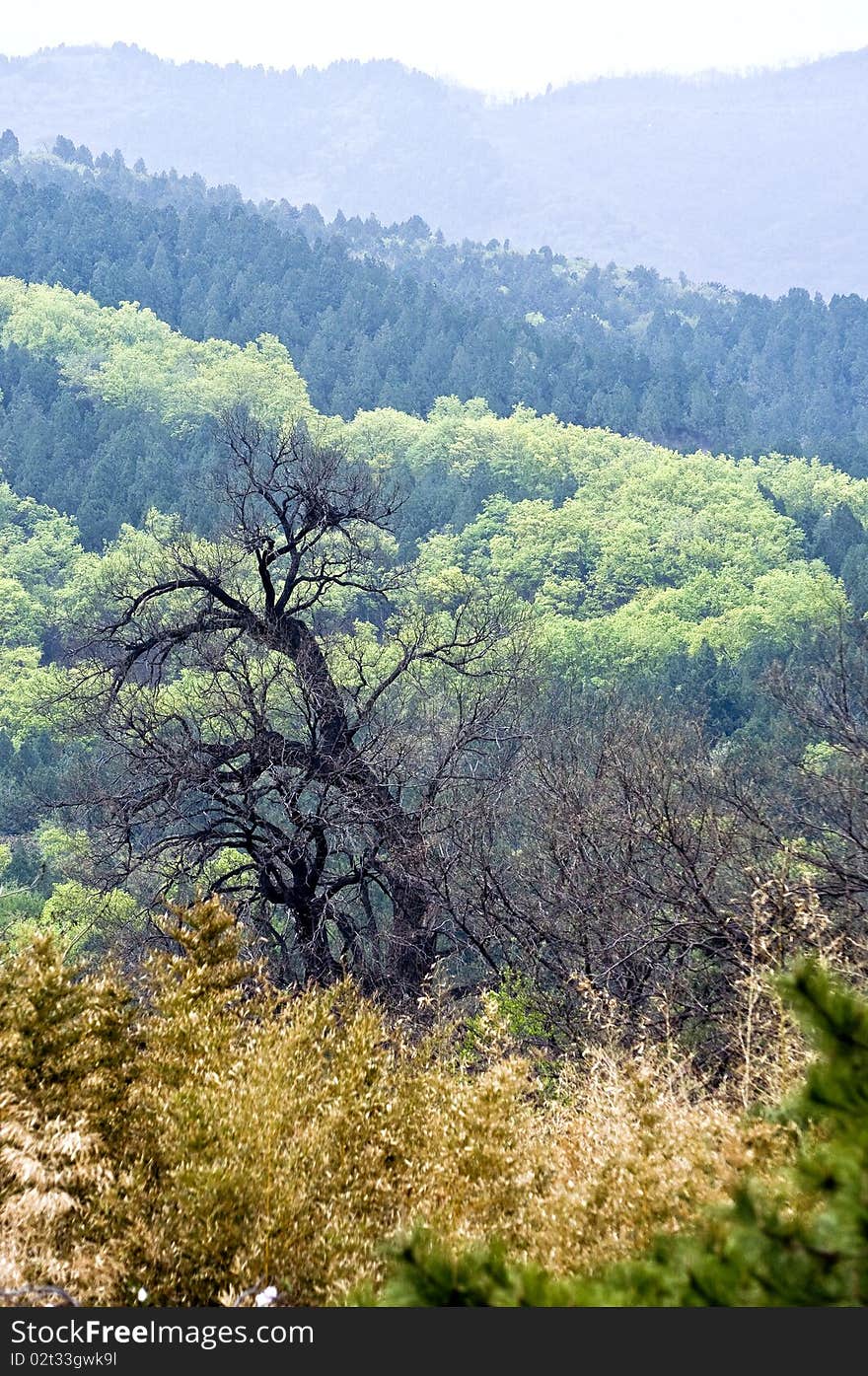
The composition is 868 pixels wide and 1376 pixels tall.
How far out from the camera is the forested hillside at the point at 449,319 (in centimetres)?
10875

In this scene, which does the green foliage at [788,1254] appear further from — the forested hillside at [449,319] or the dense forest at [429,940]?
the forested hillside at [449,319]

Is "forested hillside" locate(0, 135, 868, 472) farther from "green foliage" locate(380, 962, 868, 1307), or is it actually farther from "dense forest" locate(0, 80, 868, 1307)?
"green foliage" locate(380, 962, 868, 1307)

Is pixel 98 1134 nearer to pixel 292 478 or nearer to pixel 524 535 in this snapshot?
pixel 292 478

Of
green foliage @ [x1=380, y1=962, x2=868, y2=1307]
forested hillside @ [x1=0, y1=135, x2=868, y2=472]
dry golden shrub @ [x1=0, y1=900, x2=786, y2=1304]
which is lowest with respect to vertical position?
dry golden shrub @ [x1=0, y1=900, x2=786, y2=1304]

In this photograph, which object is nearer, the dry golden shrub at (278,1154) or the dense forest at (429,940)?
the dense forest at (429,940)

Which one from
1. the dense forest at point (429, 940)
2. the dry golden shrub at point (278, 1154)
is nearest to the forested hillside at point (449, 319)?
the dense forest at point (429, 940)

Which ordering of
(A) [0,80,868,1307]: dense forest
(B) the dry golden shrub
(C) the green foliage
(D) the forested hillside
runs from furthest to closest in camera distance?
(D) the forested hillside < (B) the dry golden shrub < (A) [0,80,868,1307]: dense forest < (C) the green foliage

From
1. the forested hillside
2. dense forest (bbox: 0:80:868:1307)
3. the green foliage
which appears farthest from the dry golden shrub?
A: the forested hillside

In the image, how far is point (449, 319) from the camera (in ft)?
390

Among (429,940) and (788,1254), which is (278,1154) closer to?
(788,1254)

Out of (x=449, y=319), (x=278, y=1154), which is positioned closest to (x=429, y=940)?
(x=278, y=1154)

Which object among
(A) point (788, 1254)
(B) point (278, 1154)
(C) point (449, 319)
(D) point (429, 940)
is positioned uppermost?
(C) point (449, 319)

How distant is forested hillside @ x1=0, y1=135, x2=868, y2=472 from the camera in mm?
108750

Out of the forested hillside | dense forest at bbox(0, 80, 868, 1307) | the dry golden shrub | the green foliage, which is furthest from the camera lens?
the forested hillside
